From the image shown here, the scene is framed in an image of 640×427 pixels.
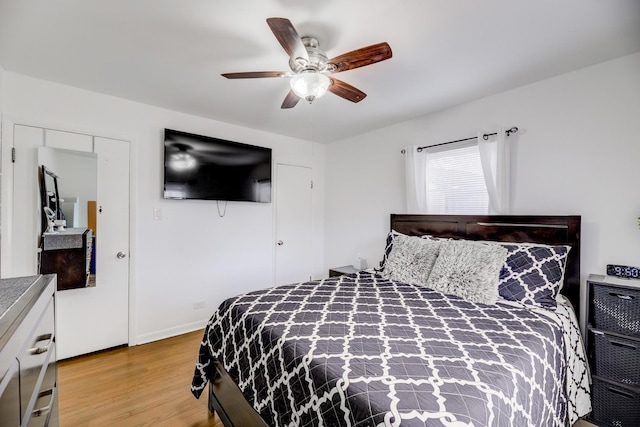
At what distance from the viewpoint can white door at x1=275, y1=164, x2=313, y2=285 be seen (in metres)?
4.01

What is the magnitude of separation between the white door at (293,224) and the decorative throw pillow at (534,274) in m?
2.71

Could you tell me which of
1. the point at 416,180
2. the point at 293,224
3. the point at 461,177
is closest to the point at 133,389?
the point at 293,224

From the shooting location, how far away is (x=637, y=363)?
1.66m

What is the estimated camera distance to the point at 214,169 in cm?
326

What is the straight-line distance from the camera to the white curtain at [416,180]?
3.13 m

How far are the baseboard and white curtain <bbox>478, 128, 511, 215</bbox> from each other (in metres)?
3.33

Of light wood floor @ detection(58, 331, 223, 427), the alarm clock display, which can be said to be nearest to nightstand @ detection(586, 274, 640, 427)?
the alarm clock display

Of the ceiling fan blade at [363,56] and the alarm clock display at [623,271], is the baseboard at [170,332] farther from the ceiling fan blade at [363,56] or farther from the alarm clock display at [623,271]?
the alarm clock display at [623,271]

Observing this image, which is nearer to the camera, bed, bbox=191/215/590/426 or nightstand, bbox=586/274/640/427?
bed, bbox=191/215/590/426

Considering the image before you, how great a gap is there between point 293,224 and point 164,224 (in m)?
1.70

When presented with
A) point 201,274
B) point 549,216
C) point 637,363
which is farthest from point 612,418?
point 201,274

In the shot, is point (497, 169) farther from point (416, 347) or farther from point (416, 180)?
point (416, 347)

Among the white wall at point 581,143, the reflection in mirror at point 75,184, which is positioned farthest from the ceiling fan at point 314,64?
the reflection in mirror at point 75,184

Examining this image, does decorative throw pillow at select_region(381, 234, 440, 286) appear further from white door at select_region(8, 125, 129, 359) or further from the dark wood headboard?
white door at select_region(8, 125, 129, 359)
